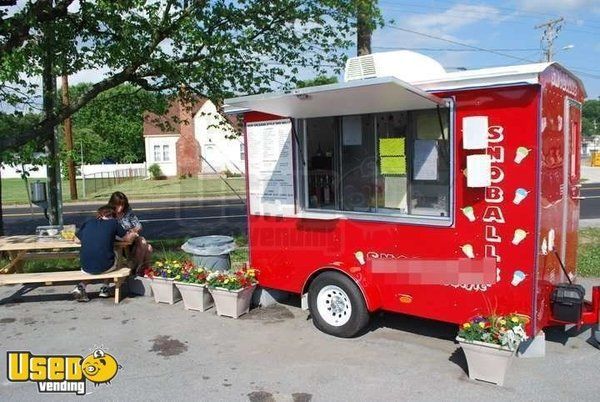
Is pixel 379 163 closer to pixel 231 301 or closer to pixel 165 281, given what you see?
pixel 231 301

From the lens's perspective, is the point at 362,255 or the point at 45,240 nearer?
the point at 362,255

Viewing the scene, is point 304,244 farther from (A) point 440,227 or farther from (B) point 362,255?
(A) point 440,227

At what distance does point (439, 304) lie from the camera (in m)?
4.81

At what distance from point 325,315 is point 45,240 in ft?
14.6

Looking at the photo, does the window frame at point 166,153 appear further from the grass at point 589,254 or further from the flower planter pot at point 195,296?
the flower planter pot at point 195,296

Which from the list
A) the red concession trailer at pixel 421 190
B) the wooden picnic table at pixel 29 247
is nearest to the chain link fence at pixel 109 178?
the wooden picnic table at pixel 29 247

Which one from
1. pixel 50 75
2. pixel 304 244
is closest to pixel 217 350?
pixel 304 244

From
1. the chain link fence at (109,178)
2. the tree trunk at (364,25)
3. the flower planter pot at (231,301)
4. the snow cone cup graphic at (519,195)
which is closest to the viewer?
the snow cone cup graphic at (519,195)

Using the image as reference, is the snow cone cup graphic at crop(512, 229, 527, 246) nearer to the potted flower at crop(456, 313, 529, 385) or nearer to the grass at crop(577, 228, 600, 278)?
the potted flower at crop(456, 313, 529, 385)

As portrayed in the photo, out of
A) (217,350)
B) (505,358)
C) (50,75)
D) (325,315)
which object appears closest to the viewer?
(505,358)

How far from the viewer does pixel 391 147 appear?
5.08 metres

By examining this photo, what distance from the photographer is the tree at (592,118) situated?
113500 mm

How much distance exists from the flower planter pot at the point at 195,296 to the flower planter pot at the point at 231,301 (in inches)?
7.8

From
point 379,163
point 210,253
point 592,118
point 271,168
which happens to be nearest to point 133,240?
point 210,253
